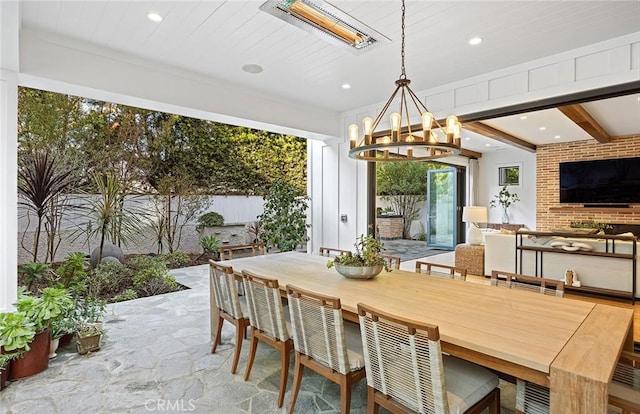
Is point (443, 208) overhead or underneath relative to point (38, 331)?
overhead

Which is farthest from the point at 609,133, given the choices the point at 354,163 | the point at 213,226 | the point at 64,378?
the point at 64,378

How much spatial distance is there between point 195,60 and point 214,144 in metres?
4.24

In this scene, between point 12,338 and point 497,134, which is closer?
point 12,338

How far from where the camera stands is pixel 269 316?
2.36 metres

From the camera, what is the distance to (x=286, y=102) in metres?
4.84

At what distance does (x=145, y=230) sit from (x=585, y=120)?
8.00 metres

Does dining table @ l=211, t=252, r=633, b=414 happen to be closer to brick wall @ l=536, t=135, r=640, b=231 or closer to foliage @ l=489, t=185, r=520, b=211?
brick wall @ l=536, t=135, r=640, b=231

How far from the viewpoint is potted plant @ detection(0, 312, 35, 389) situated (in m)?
2.47

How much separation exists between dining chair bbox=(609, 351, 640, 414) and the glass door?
798cm

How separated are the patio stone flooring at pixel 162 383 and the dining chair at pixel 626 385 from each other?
0.78 m

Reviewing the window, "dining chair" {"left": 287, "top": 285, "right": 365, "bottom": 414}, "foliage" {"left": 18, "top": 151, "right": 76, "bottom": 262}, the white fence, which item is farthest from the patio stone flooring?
the window

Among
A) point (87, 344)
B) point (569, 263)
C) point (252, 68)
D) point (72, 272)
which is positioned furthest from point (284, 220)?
point (569, 263)

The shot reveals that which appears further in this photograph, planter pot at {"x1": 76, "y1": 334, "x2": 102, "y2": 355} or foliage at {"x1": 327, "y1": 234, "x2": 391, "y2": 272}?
planter pot at {"x1": 76, "y1": 334, "x2": 102, "y2": 355}

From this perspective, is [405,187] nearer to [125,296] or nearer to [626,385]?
[125,296]
